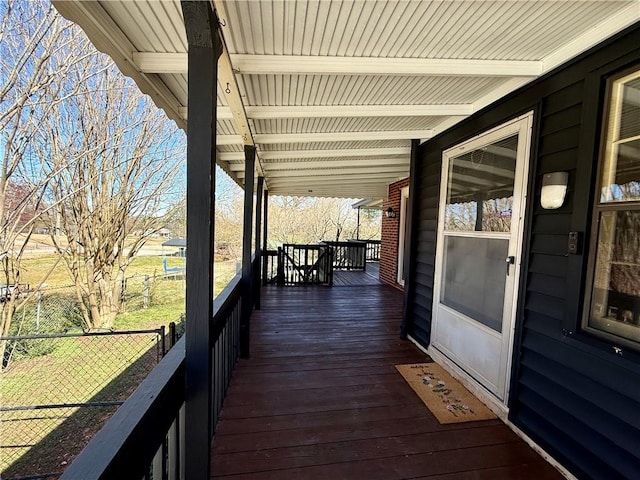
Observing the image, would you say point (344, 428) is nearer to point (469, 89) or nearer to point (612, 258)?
point (612, 258)

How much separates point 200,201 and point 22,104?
4.22m

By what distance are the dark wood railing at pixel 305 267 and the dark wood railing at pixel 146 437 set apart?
552 centimetres

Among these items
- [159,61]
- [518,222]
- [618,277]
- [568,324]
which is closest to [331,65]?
[159,61]

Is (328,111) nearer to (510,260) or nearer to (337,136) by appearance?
(337,136)

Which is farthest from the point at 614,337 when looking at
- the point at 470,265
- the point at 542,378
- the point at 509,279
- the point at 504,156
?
the point at 504,156

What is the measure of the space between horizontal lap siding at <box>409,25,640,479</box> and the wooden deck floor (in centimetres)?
28

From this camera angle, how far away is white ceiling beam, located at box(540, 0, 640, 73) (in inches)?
55.5

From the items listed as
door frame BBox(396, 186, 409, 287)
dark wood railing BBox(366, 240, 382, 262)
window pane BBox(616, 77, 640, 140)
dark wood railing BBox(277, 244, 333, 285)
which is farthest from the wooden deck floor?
dark wood railing BBox(366, 240, 382, 262)

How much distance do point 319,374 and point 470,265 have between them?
171 cm

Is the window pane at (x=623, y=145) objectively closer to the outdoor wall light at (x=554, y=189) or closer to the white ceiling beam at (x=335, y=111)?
the outdoor wall light at (x=554, y=189)

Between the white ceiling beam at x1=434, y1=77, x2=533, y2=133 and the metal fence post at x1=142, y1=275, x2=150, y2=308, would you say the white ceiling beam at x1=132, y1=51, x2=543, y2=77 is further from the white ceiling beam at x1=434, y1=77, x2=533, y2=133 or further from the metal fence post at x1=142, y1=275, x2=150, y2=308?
the metal fence post at x1=142, y1=275, x2=150, y2=308

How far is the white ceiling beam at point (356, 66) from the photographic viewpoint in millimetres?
1728

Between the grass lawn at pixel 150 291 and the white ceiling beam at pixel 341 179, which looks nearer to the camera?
the grass lawn at pixel 150 291

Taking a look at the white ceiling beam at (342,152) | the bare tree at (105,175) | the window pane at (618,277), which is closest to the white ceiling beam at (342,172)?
the white ceiling beam at (342,152)
